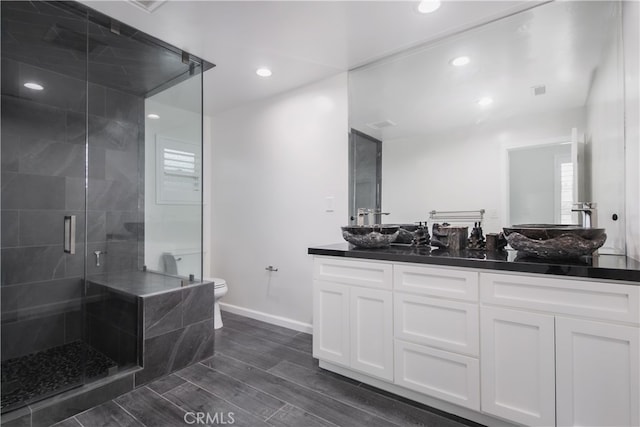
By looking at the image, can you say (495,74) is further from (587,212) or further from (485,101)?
(587,212)

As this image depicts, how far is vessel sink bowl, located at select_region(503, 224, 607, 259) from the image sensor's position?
1415mm

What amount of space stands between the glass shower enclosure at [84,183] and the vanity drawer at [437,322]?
5.45ft

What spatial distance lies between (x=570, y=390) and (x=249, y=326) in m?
2.51

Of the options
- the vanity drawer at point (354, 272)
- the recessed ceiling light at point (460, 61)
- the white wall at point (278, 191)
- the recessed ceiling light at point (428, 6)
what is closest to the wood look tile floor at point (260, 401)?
the vanity drawer at point (354, 272)

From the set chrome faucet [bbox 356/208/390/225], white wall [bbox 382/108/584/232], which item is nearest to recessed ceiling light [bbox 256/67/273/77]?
white wall [bbox 382/108/584/232]

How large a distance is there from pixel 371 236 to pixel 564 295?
1040mm

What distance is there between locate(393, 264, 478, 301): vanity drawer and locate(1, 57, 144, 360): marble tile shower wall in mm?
2408

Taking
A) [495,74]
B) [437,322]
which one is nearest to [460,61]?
[495,74]

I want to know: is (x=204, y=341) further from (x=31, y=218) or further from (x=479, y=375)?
(x=479, y=375)

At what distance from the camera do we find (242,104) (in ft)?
11.1

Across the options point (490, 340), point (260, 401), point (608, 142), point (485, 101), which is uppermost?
point (485, 101)

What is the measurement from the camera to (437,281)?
167 cm

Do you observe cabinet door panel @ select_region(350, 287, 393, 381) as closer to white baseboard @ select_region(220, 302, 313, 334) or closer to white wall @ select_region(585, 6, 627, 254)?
white baseboard @ select_region(220, 302, 313, 334)

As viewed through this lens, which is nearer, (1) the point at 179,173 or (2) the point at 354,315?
(2) the point at 354,315
